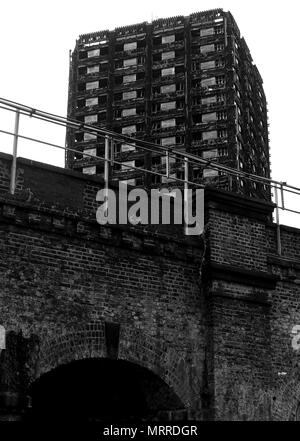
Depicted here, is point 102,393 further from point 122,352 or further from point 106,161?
point 106,161

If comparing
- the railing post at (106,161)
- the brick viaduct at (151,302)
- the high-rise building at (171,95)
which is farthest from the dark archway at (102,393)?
the high-rise building at (171,95)

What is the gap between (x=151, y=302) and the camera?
10609mm

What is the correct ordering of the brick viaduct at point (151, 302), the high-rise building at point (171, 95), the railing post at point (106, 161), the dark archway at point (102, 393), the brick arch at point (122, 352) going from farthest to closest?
the high-rise building at point (171, 95)
the railing post at point (106, 161)
the dark archway at point (102, 393)
the brick viaduct at point (151, 302)
the brick arch at point (122, 352)

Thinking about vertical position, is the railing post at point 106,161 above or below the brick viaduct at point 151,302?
above

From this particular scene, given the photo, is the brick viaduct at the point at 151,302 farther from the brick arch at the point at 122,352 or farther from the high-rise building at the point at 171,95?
the high-rise building at the point at 171,95

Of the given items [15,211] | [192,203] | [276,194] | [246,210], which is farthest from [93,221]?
[276,194]

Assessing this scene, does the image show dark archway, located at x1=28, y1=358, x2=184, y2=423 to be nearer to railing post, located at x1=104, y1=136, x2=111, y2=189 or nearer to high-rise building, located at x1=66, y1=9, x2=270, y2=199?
railing post, located at x1=104, y1=136, x2=111, y2=189

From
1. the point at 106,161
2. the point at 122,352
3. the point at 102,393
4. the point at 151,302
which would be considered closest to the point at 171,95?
the point at 106,161

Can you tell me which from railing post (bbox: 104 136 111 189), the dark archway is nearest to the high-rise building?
railing post (bbox: 104 136 111 189)

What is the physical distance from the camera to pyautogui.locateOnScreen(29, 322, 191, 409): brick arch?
9.40m

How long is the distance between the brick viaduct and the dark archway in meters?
0.05

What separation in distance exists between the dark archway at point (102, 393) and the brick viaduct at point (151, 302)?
5cm

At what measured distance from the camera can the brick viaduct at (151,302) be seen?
9.55 meters

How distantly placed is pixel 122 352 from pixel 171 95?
54601 mm
